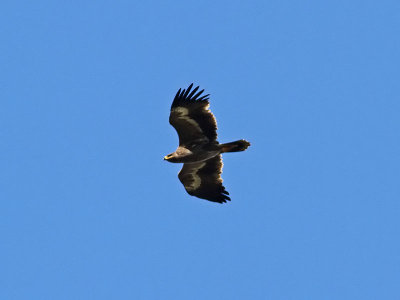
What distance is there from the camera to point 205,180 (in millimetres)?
26688

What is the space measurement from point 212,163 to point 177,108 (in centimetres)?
253

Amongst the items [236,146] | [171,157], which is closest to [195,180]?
[171,157]

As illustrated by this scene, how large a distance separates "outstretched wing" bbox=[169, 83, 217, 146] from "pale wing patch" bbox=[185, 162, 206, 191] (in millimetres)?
1510

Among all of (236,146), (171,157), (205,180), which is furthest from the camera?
(205,180)

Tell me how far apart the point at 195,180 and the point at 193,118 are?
8.85 feet

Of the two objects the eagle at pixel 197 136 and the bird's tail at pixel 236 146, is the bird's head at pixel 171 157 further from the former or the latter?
the bird's tail at pixel 236 146

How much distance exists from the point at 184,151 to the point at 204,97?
1894 mm

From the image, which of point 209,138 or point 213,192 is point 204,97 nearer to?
point 209,138

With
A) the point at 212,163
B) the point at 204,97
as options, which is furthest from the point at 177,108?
the point at 212,163

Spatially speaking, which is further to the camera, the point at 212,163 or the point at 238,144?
the point at 212,163

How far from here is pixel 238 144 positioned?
968 inches

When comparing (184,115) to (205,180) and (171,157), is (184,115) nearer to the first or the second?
(171,157)

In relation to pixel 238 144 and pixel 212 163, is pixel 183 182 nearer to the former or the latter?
pixel 212 163

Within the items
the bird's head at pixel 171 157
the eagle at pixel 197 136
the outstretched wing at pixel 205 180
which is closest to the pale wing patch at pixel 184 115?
the eagle at pixel 197 136
